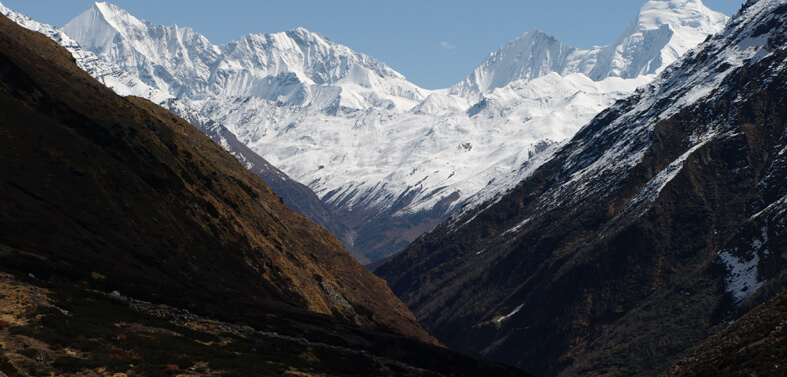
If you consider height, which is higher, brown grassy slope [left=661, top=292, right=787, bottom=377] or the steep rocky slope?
the steep rocky slope

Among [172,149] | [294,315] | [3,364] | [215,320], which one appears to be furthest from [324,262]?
[3,364]

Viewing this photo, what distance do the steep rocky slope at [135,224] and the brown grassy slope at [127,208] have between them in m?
0.26

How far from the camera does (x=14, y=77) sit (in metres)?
127

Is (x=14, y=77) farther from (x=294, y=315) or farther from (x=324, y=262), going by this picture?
(x=324, y=262)

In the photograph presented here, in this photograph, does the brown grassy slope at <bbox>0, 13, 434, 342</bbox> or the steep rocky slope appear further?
the brown grassy slope at <bbox>0, 13, 434, 342</bbox>

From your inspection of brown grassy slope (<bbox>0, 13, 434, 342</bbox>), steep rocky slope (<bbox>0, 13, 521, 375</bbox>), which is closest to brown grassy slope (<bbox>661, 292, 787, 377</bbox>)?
steep rocky slope (<bbox>0, 13, 521, 375</bbox>)

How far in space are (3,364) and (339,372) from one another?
40.2 metres

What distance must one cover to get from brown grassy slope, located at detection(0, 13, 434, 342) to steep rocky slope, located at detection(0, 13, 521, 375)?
263 millimetres

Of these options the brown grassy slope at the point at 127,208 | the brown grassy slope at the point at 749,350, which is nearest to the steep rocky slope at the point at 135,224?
the brown grassy slope at the point at 127,208

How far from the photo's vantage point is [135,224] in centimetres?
11325

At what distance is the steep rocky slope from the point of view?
289ft

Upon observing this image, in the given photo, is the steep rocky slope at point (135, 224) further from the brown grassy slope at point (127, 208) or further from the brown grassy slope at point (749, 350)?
the brown grassy slope at point (749, 350)

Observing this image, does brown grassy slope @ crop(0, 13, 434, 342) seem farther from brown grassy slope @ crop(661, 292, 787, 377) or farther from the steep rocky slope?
brown grassy slope @ crop(661, 292, 787, 377)

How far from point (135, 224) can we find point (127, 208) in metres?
3.68
